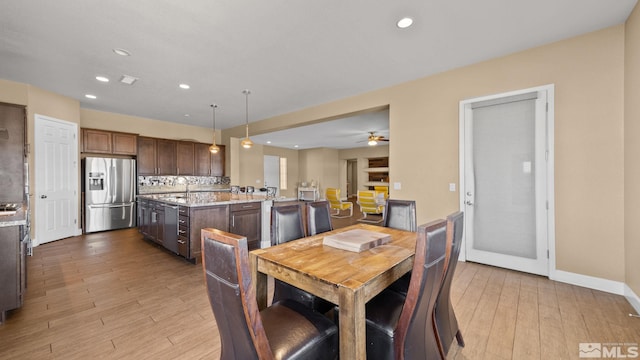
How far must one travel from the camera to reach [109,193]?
548 cm

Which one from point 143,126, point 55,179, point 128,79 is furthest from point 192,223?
point 143,126

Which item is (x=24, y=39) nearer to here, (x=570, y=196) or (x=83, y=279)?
(x=83, y=279)

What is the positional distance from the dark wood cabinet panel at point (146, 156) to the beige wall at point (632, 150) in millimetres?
8100

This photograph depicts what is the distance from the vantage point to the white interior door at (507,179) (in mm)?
2967

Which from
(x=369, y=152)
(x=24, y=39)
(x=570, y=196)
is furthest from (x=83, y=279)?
(x=369, y=152)

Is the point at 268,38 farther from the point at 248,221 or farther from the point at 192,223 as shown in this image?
the point at 248,221

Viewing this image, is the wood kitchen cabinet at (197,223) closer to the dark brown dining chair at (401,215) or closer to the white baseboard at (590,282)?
the dark brown dining chair at (401,215)

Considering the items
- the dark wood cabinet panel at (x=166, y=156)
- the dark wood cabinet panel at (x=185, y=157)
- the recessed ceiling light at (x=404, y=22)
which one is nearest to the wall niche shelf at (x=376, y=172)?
the dark wood cabinet panel at (x=185, y=157)

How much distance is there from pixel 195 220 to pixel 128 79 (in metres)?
2.49

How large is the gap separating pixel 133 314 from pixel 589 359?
3.49 meters

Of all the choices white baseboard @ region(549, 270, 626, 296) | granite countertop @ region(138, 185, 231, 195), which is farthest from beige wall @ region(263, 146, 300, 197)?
white baseboard @ region(549, 270, 626, 296)

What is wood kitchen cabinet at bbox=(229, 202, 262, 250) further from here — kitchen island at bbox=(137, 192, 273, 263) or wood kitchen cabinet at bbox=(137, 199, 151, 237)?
wood kitchen cabinet at bbox=(137, 199, 151, 237)

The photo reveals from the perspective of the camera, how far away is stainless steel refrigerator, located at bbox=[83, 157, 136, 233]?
5.22m

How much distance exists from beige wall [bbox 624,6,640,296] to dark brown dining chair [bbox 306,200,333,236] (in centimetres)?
280
